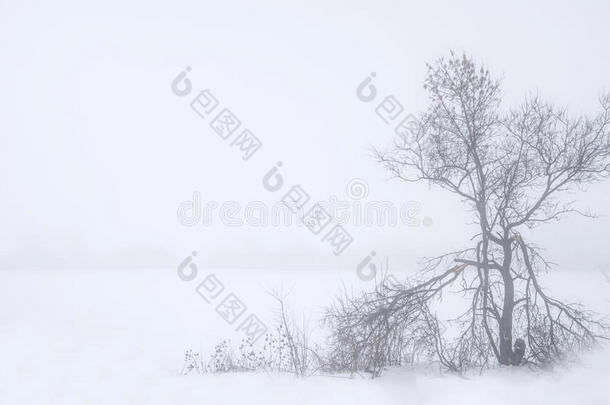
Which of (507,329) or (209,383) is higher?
(507,329)

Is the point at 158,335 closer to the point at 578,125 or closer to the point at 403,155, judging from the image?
the point at 403,155

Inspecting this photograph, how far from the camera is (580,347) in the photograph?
793cm

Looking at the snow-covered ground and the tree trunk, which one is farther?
the tree trunk

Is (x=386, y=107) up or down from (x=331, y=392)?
up

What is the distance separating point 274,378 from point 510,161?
7444 mm

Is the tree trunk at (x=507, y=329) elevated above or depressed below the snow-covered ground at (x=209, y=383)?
above

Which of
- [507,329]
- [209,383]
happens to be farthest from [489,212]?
[209,383]

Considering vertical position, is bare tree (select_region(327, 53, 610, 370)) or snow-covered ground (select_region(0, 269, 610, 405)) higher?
bare tree (select_region(327, 53, 610, 370))

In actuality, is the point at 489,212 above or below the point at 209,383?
above

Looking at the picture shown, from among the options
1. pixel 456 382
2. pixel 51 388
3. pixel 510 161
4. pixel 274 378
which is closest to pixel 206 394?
pixel 274 378

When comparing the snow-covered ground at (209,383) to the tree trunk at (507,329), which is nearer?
the snow-covered ground at (209,383)

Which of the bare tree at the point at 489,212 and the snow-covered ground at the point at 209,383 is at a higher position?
the bare tree at the point at 489,212

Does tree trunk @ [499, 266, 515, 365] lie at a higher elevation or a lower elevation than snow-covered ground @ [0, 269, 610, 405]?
higher

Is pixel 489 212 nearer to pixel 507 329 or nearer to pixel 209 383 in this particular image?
pixel 507 329
